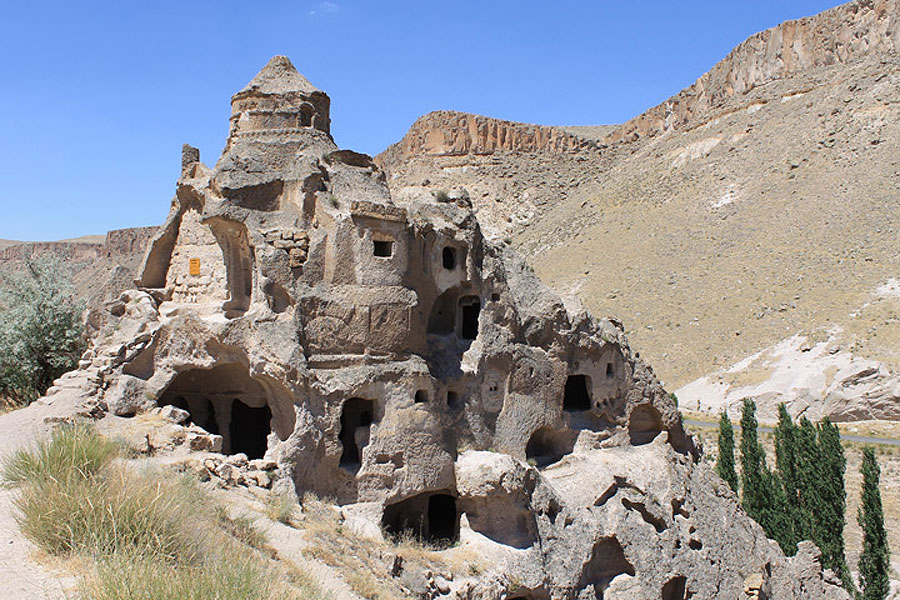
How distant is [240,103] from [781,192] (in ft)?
171

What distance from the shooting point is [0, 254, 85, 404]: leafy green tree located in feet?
62.9

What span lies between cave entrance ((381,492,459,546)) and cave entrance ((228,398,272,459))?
3672mm

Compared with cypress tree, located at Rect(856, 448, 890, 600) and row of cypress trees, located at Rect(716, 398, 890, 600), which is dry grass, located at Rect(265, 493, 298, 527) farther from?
cypress tree, located at Rect(856, 448, 890, 600)

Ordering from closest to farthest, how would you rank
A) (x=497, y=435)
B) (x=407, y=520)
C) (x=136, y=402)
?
(x=136, y=402), (x=407, y=520), (x=497, y=435)

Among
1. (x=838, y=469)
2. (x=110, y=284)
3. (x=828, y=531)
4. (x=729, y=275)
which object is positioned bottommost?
(x=828, y=531)

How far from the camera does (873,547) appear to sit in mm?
23047

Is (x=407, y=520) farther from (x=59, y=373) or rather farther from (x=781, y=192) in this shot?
(x=781, y=192)

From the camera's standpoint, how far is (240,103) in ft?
61.4

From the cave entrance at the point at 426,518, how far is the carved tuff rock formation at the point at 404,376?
5 cm

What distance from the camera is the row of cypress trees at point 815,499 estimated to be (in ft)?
75.4

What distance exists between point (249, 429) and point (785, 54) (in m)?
80.1

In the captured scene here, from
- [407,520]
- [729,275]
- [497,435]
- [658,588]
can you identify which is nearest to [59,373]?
[407,520]

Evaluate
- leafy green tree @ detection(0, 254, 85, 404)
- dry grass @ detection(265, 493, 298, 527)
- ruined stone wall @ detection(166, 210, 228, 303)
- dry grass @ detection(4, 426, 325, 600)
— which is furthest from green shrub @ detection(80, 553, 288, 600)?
leafy green tree @ detection(0, 254, 85, 404)

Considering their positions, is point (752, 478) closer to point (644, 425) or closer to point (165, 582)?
point (644, 425)
